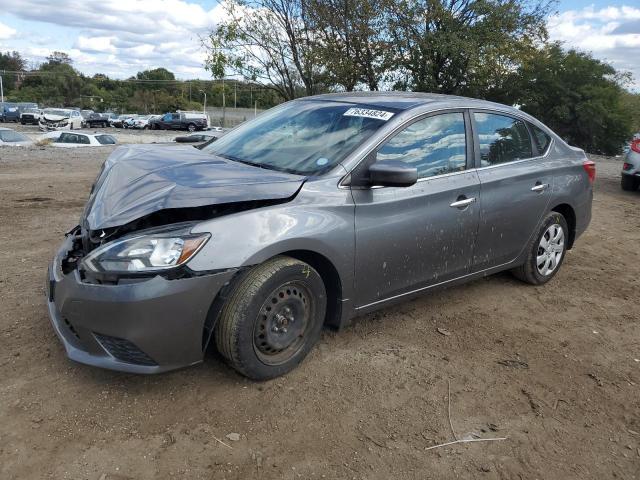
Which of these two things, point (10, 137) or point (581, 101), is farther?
point (581, 101)

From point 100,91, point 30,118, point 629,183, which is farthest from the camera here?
point 100,91

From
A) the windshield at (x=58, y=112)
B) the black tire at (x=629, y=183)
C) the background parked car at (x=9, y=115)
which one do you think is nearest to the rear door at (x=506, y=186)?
the black tire at (x=629, y=183)

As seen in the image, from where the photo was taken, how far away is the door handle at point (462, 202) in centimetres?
372

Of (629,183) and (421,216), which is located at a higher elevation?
(421,216)

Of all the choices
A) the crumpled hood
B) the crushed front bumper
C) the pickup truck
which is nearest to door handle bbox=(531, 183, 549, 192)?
the crumpled hood

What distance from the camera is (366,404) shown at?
114 inches

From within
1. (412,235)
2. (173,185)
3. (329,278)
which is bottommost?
(329,278)

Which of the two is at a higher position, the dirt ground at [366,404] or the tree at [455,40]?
the tree at [455,40]

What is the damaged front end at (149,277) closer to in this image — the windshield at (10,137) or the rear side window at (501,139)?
the rear side window at (501,139)

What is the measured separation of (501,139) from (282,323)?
8.01 feet

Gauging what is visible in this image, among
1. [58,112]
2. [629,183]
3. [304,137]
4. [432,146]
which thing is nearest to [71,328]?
[304,137]

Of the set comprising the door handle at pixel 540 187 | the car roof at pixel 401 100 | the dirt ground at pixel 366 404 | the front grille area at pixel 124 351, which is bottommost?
the dirt ground at pixel 366 404

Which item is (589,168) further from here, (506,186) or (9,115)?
(9,115)

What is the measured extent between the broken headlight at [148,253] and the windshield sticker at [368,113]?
1510 millimetres
